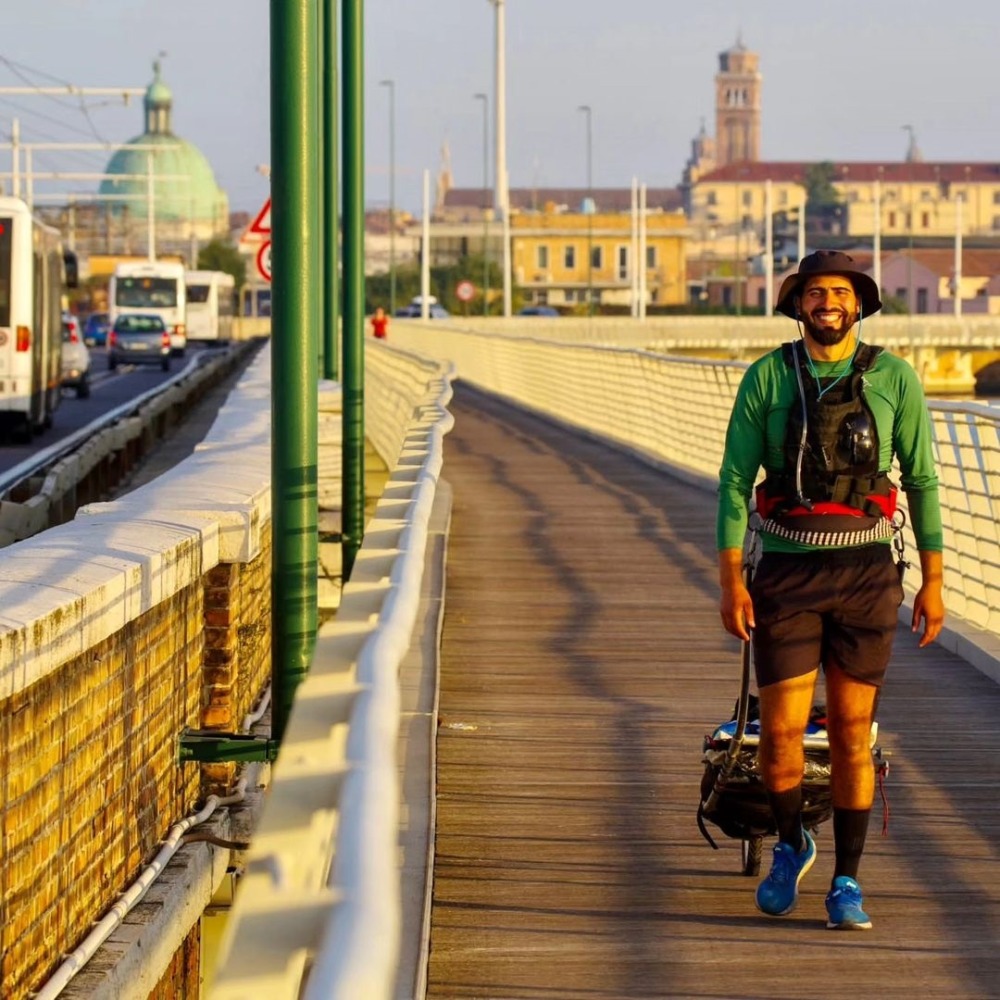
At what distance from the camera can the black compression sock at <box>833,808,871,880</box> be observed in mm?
6270

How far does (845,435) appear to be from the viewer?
19.9 feet

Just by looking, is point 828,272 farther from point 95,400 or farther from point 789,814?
point 95,400

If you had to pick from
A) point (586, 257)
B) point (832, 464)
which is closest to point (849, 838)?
point (832, 464)

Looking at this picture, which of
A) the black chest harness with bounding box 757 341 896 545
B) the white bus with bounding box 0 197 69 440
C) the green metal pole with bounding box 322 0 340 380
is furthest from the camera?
the white bus with bounding box 0 197 69 440

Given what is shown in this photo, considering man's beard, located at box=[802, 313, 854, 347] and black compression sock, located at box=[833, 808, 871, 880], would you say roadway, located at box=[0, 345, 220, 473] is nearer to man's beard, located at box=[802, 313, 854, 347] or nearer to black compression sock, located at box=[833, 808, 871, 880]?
black compression sock, located at box=[833, 808, 871, 880]

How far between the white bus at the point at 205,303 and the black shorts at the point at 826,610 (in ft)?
280

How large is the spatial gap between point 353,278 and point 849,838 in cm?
1181

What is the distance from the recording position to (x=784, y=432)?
20.2 ft

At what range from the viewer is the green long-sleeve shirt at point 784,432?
6148 millimetres

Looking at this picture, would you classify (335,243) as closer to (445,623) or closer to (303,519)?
(445,623)

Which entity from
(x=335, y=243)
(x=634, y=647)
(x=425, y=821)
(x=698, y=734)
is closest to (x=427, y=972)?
(x=425, y=821)

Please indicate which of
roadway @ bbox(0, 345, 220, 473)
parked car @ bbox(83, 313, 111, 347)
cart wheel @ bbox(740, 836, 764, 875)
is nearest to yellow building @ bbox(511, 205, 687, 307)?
parked car @ bbox(83, 313, 111, 347)

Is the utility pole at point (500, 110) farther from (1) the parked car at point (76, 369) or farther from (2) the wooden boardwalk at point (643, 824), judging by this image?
(2) the wooden boardwalk at point (643, 824)

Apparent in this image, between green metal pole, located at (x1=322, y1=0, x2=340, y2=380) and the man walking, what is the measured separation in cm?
955
